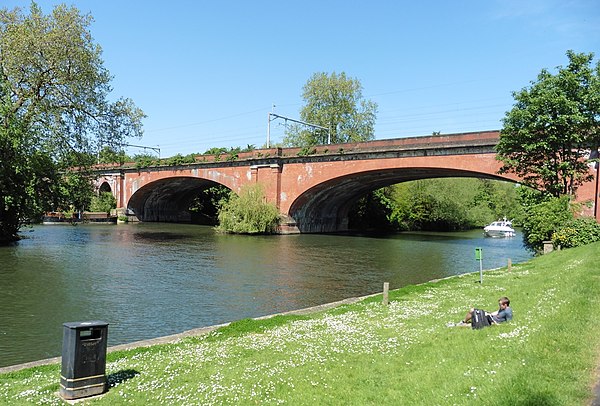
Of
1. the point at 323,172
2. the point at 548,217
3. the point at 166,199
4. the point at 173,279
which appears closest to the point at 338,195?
the point at 323,172

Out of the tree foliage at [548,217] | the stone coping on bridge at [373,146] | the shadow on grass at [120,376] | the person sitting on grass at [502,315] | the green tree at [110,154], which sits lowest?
the shadow on grass at [120,376]

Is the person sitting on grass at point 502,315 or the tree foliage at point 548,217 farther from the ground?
the tree foliage at point 548,217

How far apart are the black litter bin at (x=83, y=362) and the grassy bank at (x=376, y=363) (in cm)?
21

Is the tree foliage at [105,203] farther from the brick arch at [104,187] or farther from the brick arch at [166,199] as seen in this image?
the brick arch at [104,187]

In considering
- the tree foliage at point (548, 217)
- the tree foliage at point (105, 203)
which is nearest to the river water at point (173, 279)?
the tree foliage at point (548, 217)

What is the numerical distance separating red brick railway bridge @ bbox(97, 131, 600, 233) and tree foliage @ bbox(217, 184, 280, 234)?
1006 millimetres

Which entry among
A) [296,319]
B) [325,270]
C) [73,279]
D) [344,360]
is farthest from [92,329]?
[325,270]

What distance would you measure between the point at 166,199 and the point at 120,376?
2173 inches

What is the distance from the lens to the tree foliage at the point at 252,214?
125 feet

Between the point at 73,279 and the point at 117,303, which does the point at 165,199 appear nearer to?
the point at 73,279

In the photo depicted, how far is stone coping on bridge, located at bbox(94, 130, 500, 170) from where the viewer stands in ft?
96.6

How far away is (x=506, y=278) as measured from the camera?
1513 cm

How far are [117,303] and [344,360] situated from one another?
8641mm

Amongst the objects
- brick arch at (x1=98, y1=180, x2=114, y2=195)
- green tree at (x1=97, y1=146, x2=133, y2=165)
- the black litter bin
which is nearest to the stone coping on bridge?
green tree at (x1=97, y1=146, x2=133, y2=165)
